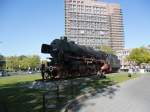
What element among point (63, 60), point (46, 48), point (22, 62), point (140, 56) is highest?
Result: point (140, 56)

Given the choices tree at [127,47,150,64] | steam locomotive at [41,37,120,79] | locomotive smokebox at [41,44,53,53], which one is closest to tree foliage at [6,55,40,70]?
tree at [127,47,150,64]

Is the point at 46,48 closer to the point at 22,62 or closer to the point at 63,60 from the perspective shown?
the point at 63,60

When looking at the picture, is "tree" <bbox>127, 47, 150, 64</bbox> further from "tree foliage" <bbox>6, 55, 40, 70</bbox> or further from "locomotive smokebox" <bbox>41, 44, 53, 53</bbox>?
"locomotive smokebox" <bbox>41, 44, 53, 53</bbox>

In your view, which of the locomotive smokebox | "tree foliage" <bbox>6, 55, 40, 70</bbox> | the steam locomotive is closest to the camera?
the steam locomotive

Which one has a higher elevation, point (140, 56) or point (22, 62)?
point (140, 56)

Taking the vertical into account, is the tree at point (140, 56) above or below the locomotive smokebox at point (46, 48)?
above

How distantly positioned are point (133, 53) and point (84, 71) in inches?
3606

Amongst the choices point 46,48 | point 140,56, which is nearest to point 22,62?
point 140,56

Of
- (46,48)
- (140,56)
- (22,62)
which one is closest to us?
(46,48)

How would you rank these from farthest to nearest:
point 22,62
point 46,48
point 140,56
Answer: point 22,62, point 140,56, point 46,48

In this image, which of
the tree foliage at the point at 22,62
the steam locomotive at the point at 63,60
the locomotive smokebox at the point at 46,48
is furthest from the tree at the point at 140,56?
the locomotive smokebox at the point at 46,48

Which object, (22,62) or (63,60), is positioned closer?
(63,60)

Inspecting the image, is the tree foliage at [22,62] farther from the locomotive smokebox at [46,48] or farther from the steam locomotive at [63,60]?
the locomotive smokebox at [46,48]

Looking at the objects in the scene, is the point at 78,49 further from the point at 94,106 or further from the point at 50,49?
the point at 94,106
